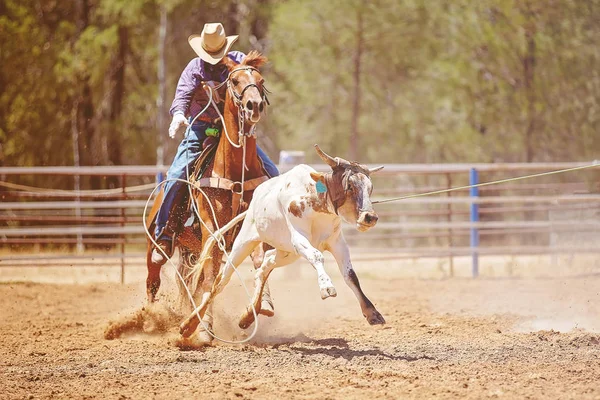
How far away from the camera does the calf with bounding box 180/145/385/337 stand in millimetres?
5684

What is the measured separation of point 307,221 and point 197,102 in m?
1.76

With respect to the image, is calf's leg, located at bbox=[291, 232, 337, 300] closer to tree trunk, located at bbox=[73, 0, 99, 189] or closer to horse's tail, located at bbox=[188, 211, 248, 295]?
horse's tail, located at bbox=[188, 211, 248, 295]

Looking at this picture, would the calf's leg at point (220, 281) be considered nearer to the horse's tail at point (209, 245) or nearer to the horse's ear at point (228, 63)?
the horse's tail at point (209, 245)

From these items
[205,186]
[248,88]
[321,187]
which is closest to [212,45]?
[248,88]

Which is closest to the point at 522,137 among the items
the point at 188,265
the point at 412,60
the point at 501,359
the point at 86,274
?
the point at 412,60

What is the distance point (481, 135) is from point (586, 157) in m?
2.08

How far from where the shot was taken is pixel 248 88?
6.29 m

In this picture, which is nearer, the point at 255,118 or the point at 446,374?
the point at 446,374

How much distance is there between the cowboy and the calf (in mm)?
737

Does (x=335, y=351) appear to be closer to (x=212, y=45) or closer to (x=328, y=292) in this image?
(x=328, y=292)

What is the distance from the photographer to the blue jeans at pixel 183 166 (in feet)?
23.4

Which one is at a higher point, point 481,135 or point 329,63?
point 329,63

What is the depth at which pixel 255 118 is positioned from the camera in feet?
20.4

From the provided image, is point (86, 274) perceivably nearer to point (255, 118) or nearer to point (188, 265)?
point (188, 265)
